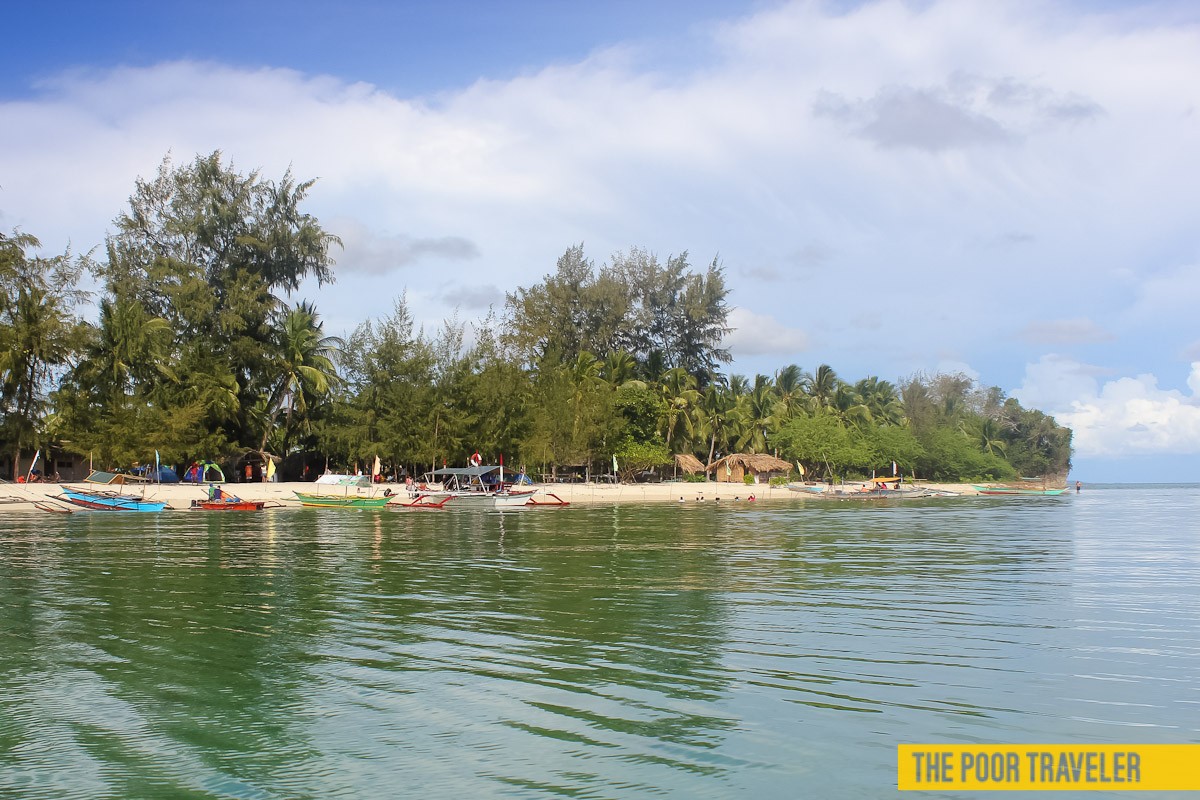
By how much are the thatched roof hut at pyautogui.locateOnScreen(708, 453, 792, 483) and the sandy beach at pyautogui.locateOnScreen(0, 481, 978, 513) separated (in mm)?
3131

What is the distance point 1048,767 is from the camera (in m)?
8.67

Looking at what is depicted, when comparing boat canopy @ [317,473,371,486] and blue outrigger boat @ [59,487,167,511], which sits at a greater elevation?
boat canopy @ [317,473,371,486]

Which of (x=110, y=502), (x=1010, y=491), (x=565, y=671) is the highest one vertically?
(x=110, y=502)

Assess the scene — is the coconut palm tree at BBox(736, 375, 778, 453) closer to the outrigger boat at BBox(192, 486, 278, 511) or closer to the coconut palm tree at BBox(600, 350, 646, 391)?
the coconut palm tree at BBox(600, 350, 646, 391)

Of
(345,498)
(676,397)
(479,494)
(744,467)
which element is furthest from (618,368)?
(345,498)

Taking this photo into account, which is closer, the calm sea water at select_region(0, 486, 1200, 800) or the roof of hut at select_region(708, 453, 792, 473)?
the calm sea water at select_region(0, 486, 1200, 800)

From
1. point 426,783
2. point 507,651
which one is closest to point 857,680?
point 507,651

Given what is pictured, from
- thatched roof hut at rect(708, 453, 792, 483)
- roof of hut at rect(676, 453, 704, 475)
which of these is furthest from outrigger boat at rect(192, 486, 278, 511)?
thatched roof hut at rect(708, 453, 792, 483)

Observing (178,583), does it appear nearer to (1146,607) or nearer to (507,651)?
(507,651)

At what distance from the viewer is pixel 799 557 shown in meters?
25.8

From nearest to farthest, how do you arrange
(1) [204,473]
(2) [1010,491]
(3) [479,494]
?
(3) [479,494] → (1) [204,473] → (2) [1010,491]

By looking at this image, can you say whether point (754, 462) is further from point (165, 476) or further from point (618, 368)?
point (165, 476)

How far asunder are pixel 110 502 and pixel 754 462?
156ft

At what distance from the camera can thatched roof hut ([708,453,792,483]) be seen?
7725cm
